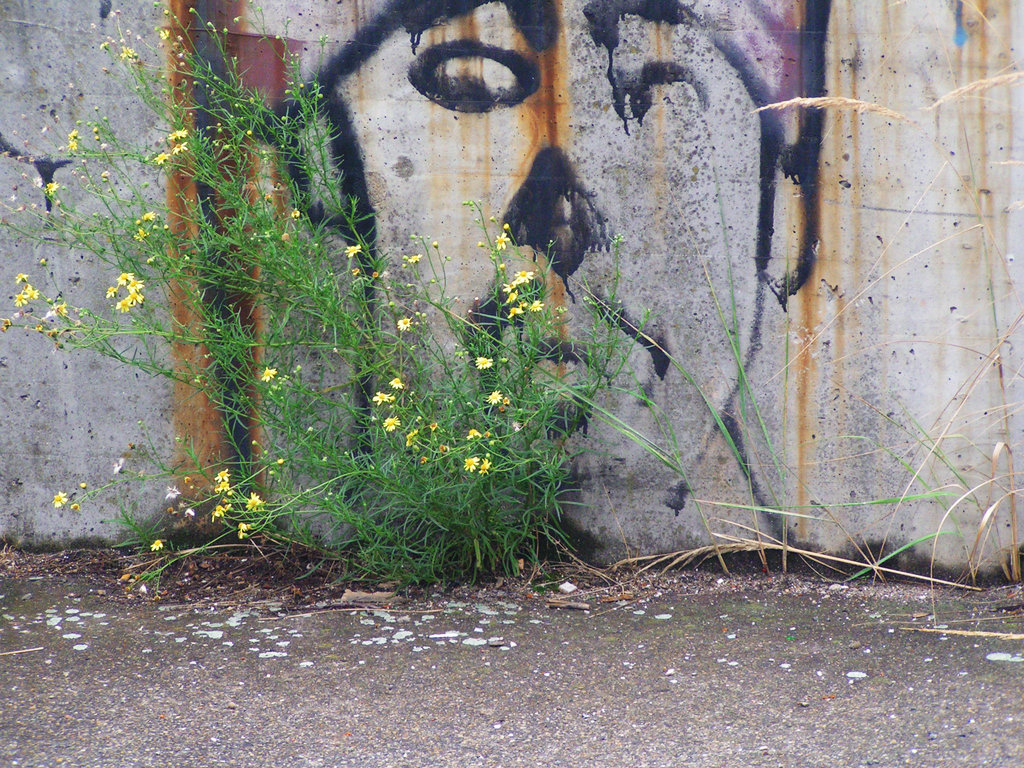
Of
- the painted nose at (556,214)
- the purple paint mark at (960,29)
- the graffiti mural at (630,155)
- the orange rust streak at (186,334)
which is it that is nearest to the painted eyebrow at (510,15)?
the graffiti mural at (630,155)

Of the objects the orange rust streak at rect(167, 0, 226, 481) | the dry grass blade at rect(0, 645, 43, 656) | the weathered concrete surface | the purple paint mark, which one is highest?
the purple paint mark

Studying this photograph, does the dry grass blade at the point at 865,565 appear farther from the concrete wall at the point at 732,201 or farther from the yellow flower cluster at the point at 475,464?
the yellow flower cluster at the point at 475,464

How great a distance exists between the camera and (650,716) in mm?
1895

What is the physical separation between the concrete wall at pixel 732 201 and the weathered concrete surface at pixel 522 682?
0.37 m

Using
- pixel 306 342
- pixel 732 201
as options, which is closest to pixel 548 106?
pixel 732 201

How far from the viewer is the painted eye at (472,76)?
2705 millimetres

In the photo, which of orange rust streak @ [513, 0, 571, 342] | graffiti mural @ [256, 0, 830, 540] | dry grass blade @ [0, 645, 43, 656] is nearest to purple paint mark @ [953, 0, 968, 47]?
graffiti mural @ [256, 0, 830, 540]

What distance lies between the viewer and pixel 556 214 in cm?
274

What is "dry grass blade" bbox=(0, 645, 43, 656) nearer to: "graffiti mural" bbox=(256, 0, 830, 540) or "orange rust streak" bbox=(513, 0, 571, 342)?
"graffiti mural" bbox=(256, 0, 830, 540)

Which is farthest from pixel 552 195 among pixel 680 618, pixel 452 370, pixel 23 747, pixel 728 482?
pixel 23 747

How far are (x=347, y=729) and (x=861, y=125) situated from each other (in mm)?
2255

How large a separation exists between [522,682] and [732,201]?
1.59 meters

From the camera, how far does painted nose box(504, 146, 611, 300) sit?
8.95 feet

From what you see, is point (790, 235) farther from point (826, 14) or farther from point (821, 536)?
point (821, 536)
